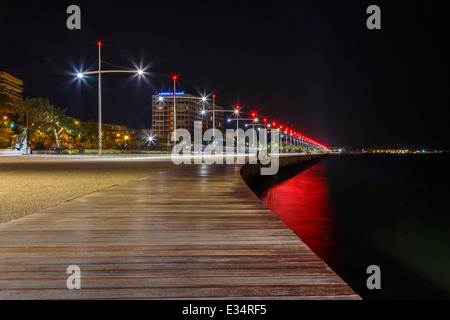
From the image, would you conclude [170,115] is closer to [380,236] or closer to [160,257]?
[380,236]

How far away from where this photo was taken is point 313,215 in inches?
742

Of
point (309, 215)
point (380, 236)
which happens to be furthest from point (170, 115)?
point (380, 236)

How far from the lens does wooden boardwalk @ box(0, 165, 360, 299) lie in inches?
126

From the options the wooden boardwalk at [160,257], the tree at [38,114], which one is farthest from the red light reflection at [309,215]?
the tree at [38,114]

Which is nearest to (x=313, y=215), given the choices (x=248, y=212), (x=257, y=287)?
(x=248, y=212)

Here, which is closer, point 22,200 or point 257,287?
point 257,287

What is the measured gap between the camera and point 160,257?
4125 mm

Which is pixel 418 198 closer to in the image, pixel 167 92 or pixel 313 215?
pixel 313 215

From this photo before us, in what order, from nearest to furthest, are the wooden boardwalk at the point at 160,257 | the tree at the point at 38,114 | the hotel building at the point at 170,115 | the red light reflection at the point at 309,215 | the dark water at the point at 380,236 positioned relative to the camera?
the wooden boardwalk at the point at 160,257
the dark water at the point at 380,236
the red light reflection at the point at 309,215
the tree at the point at 38,114
the hotel building at the point at 170,115

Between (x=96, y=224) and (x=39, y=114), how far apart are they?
52.3 meters

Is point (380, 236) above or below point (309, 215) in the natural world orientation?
below

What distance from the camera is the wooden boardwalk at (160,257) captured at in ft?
10.5

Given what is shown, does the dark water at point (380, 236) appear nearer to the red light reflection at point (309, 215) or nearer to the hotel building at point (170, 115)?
the red light reflection at point (309, 215)

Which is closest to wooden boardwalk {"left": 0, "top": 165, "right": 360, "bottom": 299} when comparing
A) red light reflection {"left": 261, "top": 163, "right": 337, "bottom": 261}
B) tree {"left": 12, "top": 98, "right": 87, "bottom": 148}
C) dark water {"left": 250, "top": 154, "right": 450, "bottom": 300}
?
dark water {"left": 250, "top": 154, "right": 450, "bottom": 300}
